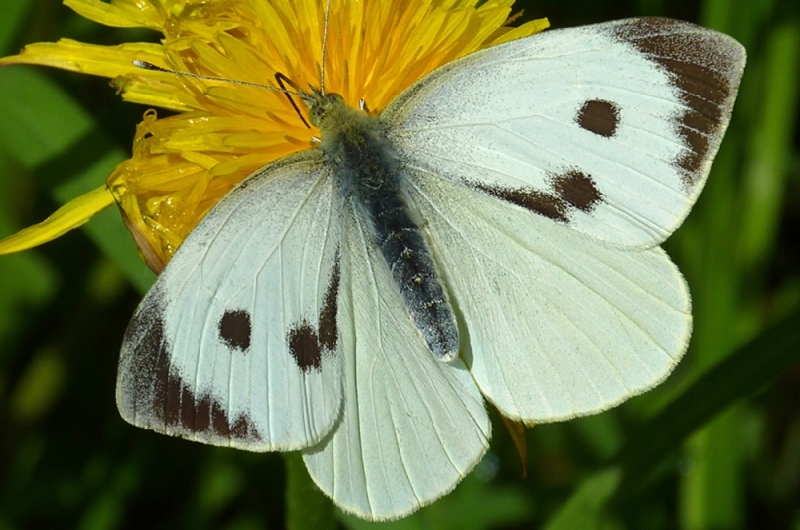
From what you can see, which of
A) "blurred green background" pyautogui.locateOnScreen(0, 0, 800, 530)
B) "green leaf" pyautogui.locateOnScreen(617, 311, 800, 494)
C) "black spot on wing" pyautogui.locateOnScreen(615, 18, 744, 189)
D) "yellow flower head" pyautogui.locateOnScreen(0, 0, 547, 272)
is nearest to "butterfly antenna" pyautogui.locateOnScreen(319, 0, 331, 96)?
"yellow flower head" pyautogui.locateOnScreen(0, 0, 547, 272)

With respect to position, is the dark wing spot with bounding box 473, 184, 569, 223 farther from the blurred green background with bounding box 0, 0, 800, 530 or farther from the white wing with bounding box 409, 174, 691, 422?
the blurred green background with bounding box 0, 0, 800, 530

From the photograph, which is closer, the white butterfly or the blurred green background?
the white butterfly

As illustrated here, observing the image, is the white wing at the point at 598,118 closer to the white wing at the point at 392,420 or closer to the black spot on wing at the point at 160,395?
the white wing at the point at 392,420

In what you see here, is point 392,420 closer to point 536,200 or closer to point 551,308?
point 551,308

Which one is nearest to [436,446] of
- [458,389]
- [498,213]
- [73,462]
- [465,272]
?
[458,389]

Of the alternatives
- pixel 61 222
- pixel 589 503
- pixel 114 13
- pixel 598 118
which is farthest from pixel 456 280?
pixel 114 13

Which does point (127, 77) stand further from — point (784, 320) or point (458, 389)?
point (784, 320)
